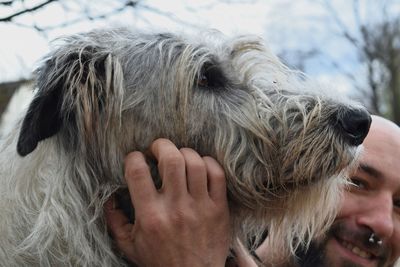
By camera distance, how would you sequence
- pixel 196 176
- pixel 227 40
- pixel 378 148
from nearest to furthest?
pixel 196 176, pixel 227 40, pixel 378 148

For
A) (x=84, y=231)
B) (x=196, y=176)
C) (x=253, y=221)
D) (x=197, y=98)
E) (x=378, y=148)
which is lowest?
(x=378, y=148)

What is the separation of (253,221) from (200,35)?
0.99 metres

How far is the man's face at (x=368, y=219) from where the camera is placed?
13.4 feet

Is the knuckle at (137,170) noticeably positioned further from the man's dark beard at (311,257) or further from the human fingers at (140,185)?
the man's dark beard at (311,257)

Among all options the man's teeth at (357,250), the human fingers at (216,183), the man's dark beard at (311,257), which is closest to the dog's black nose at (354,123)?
the human fingers at (216,183)

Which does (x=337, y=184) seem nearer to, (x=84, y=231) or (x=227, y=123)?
(x=227, y=123)

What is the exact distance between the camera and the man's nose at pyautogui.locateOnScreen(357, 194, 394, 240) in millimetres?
4082

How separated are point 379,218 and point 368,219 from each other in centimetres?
7

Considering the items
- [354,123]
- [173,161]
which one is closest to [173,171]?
[173,161]

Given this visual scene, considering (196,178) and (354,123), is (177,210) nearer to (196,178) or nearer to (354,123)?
(196,178)

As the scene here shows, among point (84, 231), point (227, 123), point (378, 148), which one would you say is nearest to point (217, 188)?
point (227, 123)

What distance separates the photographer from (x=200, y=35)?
311 cm

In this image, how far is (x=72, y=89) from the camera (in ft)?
8.89

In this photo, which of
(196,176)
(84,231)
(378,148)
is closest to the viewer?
(196,176)
